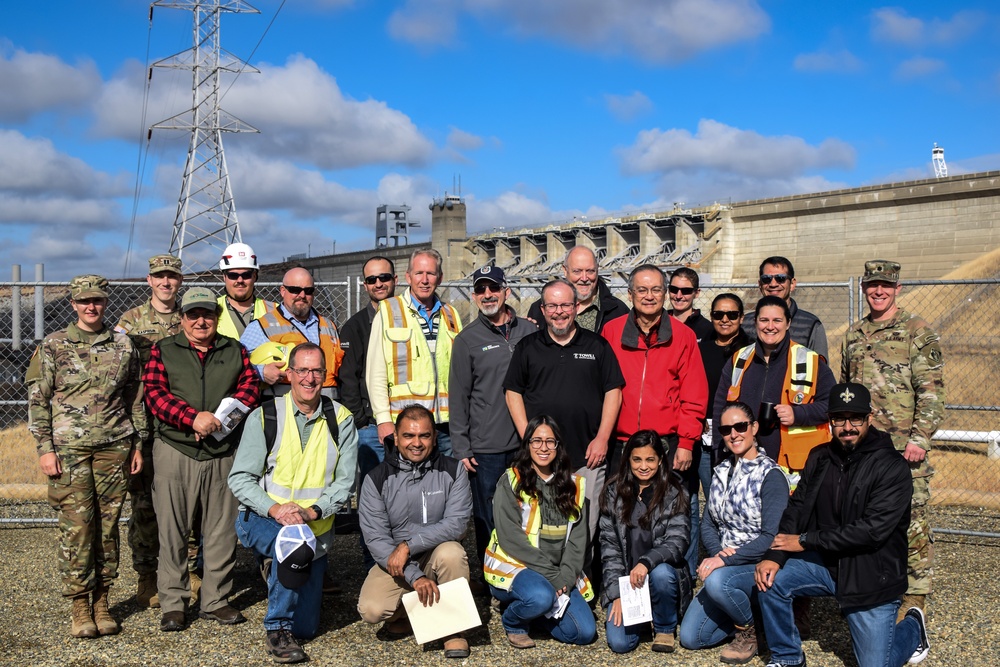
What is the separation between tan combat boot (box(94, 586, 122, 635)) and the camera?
4.82m

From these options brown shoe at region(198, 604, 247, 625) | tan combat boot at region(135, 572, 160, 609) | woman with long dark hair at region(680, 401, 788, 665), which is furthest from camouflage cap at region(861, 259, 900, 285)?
tan combat boot at region(135, 572, 160, 609)

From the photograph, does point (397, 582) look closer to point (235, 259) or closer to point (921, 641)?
point (235, 259)

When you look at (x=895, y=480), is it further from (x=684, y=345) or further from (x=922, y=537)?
(x=684, y=345)

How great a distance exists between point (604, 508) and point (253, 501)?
198 centimetres

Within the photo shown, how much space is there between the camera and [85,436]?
15.7 ft

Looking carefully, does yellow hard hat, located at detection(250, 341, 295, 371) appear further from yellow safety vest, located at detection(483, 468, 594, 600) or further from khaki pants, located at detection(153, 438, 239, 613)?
yellow safety vest, located at detection(483, 468, 594, 600)

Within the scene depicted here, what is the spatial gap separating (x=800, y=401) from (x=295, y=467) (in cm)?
292

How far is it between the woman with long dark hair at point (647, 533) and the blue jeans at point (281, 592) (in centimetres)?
164

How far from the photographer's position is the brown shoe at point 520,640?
15.2 ft

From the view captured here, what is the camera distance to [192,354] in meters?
4.91

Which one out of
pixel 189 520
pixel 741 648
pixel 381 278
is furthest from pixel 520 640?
pixel 381 278

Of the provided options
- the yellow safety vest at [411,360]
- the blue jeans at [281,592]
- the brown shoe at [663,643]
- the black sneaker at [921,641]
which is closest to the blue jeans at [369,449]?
the yellow safety vest at [411,360]

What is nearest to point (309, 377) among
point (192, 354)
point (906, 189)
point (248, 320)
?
point (192, 354)

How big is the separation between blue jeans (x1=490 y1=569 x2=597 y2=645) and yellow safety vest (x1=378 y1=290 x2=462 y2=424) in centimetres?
127
